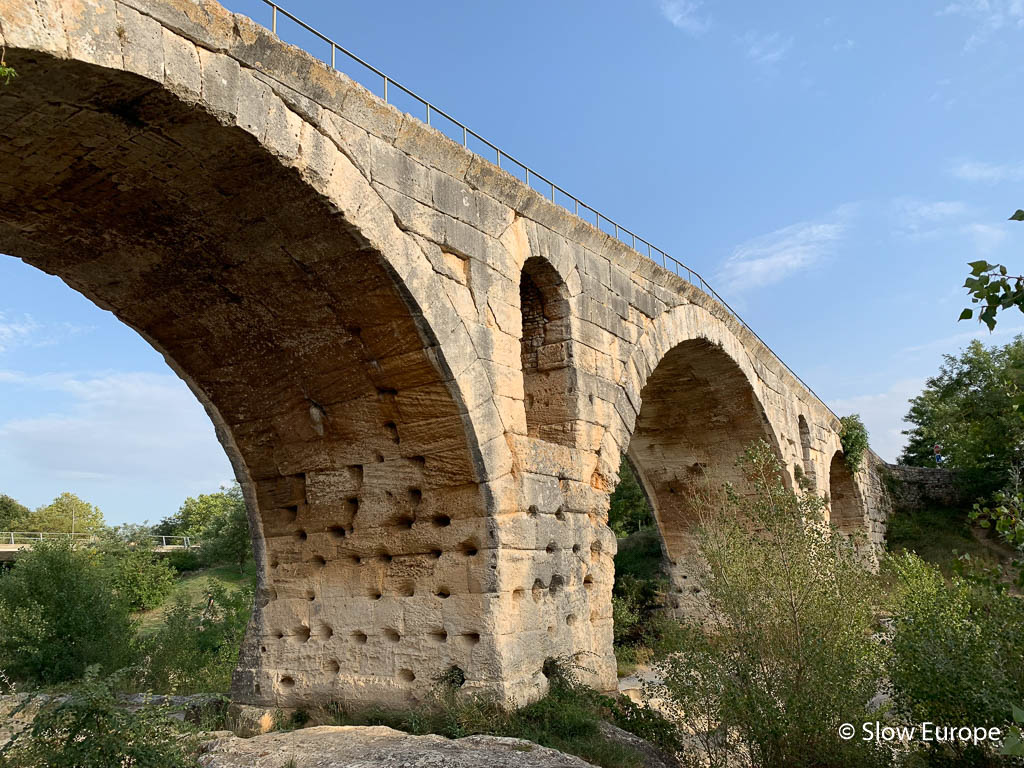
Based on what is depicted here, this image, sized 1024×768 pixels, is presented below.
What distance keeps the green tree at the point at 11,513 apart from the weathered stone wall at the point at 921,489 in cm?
3821

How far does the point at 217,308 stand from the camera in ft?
20.7

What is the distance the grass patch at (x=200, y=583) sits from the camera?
70.6 feet

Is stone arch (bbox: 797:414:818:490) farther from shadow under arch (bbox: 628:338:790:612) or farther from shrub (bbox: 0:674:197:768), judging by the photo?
shrub (bbox: 0:674:197:768)

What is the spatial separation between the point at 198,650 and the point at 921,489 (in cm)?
2050

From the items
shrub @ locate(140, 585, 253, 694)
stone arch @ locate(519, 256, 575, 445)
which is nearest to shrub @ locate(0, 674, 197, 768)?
shrub @ locate(140, 585, 253, 694)

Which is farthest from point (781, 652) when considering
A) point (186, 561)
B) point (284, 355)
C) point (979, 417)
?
point (186, 561)

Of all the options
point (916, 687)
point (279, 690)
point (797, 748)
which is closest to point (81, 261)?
point (279, 690)

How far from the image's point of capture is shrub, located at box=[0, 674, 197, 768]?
13.5 ft

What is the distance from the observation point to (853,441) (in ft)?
65.4

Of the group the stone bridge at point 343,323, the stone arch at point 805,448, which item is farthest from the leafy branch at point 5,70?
the stone arch at point 805,448

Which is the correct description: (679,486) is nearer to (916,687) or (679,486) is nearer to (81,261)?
(916,687)

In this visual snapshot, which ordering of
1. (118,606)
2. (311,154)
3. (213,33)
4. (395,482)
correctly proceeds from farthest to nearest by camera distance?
(118,606)
(395,482)
(311,154)
(213,33)

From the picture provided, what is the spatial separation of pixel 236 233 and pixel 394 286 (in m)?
1.12

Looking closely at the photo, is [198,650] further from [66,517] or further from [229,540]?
[66,517]
